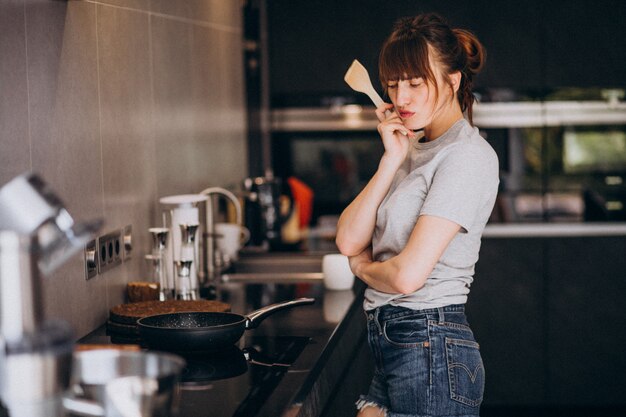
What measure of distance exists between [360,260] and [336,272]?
2.50 feet

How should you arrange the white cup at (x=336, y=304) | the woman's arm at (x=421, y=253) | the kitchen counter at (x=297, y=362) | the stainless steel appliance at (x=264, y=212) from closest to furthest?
the kitchen counter at (x=297, y=362), the woman's arm at (x=421, y=253), the white cup at (x=336, y=304), the stainless steel appliance at (x=264, y=212)

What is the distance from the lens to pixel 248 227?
3719mm

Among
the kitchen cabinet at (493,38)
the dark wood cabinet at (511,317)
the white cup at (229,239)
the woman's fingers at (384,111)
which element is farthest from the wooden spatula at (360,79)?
the dark wood cabinet at (511,317)

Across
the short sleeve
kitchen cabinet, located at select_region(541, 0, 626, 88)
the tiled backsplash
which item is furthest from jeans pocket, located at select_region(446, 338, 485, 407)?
kitchen cabinet, located at select_region(541, 0, 626, 88)

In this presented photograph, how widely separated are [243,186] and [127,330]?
183 cm

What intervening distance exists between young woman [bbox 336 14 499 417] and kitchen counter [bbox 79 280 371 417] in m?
0.17

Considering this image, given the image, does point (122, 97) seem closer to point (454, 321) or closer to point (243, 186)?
point (454, 321)

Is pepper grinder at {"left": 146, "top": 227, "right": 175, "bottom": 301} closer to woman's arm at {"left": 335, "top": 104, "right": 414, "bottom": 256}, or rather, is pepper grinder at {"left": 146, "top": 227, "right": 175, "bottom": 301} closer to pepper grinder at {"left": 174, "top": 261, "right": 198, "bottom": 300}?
pepper grinder at {"left": 174, "top": 261, "right": 198, "bottom": 300}

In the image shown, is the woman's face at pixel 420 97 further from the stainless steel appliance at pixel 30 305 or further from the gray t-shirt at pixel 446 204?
the stainless steel appliance at pixel 30 305

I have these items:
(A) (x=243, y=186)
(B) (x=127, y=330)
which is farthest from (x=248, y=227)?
(B) (x=127, y=330)

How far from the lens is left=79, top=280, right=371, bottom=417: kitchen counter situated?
158cm

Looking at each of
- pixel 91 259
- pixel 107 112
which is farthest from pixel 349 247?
pixel 107 112

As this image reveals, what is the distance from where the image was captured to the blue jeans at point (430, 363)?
1803 mm

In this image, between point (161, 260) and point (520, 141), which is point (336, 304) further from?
point (520, 141)
